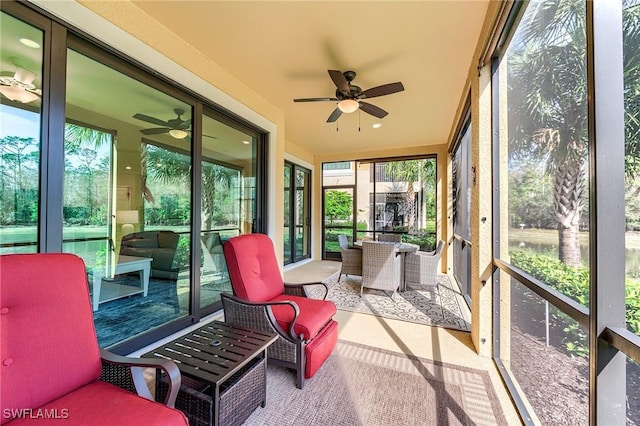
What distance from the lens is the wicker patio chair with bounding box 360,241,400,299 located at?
376 centimetres

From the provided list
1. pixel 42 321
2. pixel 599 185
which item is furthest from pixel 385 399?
pixel 42 321

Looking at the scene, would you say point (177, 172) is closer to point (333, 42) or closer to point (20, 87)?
point (20, 87)

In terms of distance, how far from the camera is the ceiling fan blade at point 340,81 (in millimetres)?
2549

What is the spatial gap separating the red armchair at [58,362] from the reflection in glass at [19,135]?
798 mm

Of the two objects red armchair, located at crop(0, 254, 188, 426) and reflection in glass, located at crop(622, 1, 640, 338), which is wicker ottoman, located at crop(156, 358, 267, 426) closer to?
red armchair, located at crop(0, 254, 188, 426)

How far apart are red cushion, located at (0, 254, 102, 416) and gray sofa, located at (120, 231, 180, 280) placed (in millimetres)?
1328

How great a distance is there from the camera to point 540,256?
64.4 inches

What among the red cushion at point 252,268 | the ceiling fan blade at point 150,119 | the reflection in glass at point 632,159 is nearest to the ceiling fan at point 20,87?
the ceiling fan blade at point 150,119

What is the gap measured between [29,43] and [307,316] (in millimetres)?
2668

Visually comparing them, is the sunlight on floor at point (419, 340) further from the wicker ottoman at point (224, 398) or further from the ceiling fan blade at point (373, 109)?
the ceiling fan blade at point (373, 109)

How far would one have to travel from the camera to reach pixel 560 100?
54.9 inches

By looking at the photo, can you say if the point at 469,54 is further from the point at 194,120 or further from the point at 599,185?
the point at 194,120

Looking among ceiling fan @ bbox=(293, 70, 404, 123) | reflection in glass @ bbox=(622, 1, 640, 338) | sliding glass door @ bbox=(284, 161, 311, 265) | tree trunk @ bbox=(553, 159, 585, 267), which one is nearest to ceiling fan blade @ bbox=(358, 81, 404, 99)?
ceiling fan @ bbox=(293, 70, 404, 123)

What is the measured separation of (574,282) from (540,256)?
44cm
